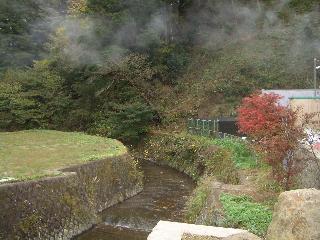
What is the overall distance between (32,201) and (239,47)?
2180 cm

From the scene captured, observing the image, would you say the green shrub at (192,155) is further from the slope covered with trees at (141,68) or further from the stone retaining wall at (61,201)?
the stone retaining wall at (61,201)

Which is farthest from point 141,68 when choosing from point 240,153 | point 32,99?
point 240,153

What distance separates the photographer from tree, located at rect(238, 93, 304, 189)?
9023mm

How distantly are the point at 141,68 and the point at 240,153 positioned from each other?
12.3 meters

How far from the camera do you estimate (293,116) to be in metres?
9.66

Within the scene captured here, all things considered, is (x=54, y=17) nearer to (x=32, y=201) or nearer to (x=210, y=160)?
(x=210, y=160)

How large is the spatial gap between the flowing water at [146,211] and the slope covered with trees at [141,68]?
6.76 metres

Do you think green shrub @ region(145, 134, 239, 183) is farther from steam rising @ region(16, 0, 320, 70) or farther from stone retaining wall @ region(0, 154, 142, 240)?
steam rising @ region(16, 0, 320, 70)

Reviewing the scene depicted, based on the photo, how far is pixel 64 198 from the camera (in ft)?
33.2

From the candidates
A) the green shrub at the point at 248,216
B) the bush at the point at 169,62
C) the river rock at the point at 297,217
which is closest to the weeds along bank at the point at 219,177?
the green shrub at the point at 248,216

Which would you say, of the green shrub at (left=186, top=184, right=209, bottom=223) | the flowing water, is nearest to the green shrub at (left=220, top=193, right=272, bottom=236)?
the green shrub at (left=186, top=184, right=209, bottom=223)

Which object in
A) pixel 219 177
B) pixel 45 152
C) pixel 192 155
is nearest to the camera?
pixel 219 177

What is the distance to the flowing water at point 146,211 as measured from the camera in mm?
10695

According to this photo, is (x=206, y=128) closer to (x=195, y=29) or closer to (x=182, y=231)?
(x=182, y=231)
